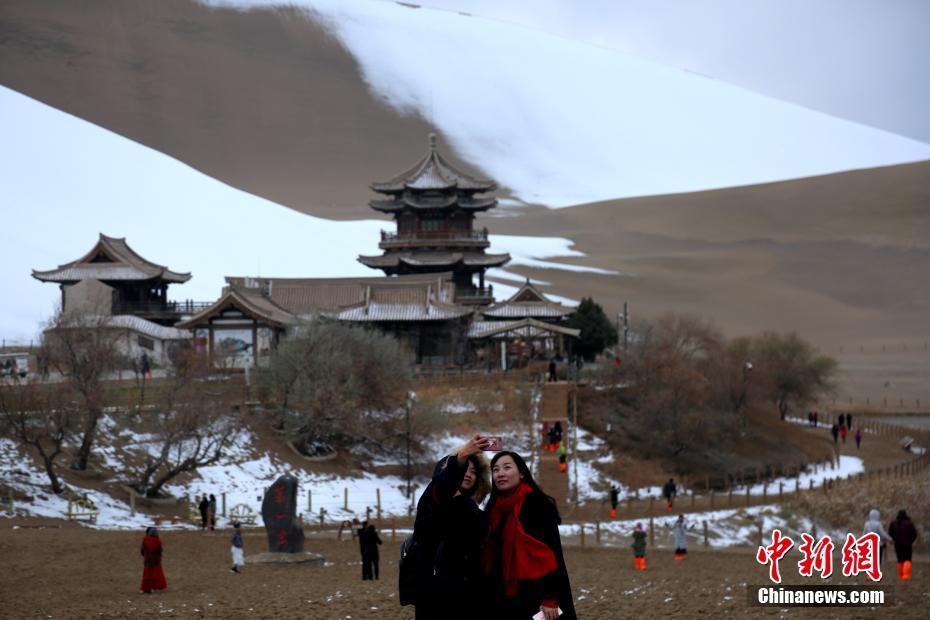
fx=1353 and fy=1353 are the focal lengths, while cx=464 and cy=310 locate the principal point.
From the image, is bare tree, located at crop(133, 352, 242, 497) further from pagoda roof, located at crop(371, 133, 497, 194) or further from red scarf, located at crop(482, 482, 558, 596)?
pagoda roof, located at crop(371, 133, 497, 194)

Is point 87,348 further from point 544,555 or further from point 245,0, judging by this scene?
point 245,0

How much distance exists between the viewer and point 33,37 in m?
128

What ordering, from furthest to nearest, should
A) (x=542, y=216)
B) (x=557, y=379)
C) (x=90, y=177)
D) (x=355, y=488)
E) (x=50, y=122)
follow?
1. (x=542, y=216)
2. (x=50, y=122)
3. (x=90, y=177)
4. (x=557, y=379)
5. (x=355, y=488)

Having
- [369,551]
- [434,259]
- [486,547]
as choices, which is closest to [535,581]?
[486,547]

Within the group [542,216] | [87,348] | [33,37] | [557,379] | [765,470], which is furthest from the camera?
[33,37]

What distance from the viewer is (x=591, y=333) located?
4828 centimetres

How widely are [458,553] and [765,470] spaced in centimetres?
2962

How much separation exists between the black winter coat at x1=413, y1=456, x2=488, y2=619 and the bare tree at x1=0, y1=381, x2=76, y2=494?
1901cm

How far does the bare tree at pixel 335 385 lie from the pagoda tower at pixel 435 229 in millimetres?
15970

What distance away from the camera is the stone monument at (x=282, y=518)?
19312 millimetres

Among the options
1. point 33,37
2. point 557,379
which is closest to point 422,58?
point 33,37

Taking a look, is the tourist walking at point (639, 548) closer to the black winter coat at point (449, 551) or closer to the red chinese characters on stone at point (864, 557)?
the red chinese characters on stone at point (864, 557)

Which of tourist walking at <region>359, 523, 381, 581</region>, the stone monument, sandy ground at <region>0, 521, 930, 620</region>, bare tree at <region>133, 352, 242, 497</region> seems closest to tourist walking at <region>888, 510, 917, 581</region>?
→ sandy ground at <region>0, 521, 930, 620</region>

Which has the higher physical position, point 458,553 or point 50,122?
point 50,122
